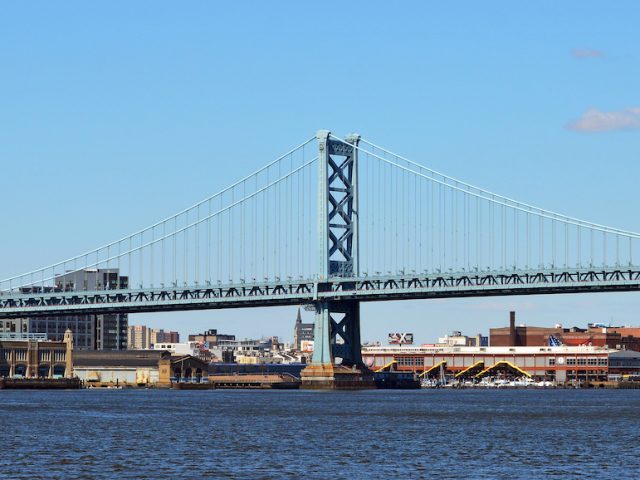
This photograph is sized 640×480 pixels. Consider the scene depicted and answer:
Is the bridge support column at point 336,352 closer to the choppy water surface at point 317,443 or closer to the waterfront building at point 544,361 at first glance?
the choppy water surface at point 317,443

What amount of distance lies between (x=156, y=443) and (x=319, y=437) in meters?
6.19

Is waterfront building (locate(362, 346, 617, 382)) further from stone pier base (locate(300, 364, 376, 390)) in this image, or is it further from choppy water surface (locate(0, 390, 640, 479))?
choppy water surface (locate(0, 390, 640, 479))

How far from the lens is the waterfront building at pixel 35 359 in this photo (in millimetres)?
160500

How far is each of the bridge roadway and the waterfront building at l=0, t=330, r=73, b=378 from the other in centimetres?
2201

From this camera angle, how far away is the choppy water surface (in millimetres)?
43531

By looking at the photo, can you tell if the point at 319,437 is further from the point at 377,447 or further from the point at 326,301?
the point at 326,301

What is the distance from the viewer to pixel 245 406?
87938mm

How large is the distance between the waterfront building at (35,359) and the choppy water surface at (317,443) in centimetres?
7826

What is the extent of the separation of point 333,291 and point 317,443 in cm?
6831

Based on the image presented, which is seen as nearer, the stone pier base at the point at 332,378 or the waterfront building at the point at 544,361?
the stone pier base at the point at 332,378

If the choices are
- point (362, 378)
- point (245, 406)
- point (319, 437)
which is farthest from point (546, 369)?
point (319, 437)

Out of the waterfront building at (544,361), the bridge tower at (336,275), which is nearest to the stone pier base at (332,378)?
the bridge tower at (336,275)

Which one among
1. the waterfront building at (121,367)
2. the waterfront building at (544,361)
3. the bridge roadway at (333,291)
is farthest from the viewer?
the waterfront building at (544,361)

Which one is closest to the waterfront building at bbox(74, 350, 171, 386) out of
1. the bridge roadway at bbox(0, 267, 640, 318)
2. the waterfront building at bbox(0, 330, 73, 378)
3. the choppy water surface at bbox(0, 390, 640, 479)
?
the waterfront building at bbox(0, 330, 73, 378)
